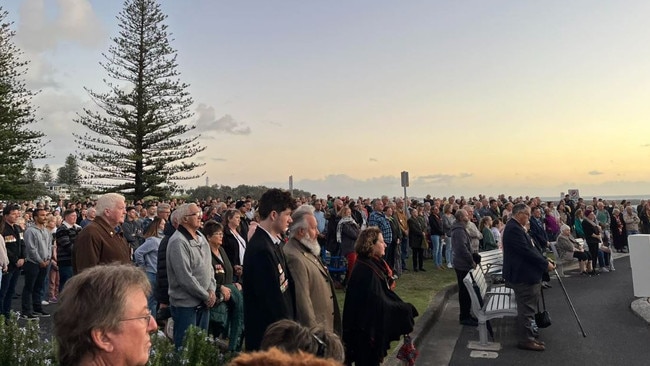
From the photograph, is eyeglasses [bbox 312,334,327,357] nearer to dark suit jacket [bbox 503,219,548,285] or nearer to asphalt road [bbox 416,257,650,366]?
asphalt road [bbox 416,257,650,366]

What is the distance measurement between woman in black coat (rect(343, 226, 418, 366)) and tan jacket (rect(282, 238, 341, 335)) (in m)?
0.46

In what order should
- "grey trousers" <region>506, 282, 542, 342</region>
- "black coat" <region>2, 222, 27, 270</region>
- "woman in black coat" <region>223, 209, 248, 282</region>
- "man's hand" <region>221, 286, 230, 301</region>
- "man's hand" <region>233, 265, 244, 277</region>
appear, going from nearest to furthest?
"man's hand" <region>221, 286, 230, 301</region>
"grey trousers" <region>506, 282, 542, 342</region>
"man's hand" <region>233, 265, 244, 277</region>
"woman in black coat" <region>223, 209, 248, 282</region>
"black coat" <region>2, 222, 27, 270</region>

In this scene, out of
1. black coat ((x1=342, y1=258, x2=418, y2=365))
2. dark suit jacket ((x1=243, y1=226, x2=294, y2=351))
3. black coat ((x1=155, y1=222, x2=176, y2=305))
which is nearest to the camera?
dark suit jacket ((x1=243, y1=226, x2=294, y2=351))

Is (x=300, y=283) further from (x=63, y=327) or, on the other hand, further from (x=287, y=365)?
(x=287, y=365)

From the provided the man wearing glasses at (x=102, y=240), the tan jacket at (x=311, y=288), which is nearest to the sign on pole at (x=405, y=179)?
the man wearing glasses at (x=102, y=240)

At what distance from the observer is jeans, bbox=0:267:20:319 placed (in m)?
8.49

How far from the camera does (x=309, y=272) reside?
4.05m

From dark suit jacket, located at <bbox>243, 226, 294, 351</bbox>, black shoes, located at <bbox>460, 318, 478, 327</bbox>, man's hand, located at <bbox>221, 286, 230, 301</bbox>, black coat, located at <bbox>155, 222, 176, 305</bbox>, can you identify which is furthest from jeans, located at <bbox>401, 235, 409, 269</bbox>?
dark suit jacket, located at <bbox>243, 226, 294, 351</bbox>

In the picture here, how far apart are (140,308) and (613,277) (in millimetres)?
14047

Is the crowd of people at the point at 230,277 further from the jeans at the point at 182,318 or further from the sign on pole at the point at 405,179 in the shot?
the sign on pole at the point at 405,179

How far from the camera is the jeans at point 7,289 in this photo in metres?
8.49

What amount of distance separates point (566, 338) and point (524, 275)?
4.32 ft

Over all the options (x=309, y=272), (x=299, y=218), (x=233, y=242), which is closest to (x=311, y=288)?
(x=309, y=272)

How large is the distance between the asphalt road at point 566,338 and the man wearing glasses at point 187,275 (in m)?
2.94
